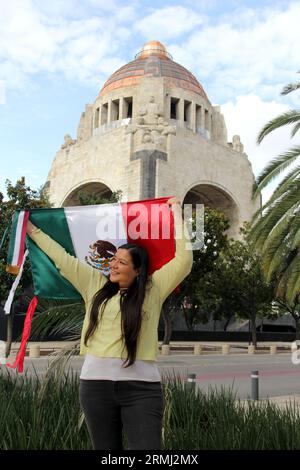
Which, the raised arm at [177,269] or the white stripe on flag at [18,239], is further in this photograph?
the white stripe on flag at [18,239]

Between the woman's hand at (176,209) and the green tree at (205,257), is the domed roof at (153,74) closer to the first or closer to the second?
the green tree at (205,257)

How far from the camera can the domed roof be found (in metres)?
47.0

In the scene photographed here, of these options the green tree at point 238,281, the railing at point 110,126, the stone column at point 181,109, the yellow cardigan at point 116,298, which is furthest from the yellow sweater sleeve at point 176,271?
the stone column at point 181,109

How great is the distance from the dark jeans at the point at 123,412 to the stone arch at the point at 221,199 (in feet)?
137

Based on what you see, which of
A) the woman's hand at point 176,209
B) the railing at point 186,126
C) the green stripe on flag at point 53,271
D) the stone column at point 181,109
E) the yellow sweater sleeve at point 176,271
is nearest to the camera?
the yellow sweater sleeve at point 176,271

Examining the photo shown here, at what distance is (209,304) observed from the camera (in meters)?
35.4

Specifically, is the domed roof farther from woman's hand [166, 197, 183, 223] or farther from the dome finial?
woman's hand [166, 197, 183, 223]

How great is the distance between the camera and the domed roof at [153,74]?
47031 mm

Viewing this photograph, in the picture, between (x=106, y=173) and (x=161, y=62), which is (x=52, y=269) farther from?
(x=161, y=62)

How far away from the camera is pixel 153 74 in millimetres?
46219

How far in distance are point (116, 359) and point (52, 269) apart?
1.89 meters

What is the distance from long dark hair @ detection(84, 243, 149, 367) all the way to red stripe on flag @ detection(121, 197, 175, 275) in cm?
53

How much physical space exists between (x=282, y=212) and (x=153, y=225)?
29.7 ft

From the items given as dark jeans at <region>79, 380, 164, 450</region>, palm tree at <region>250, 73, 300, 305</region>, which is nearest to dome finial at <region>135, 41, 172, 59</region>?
palm tree at <region>250, 73, 300, 305</region>
